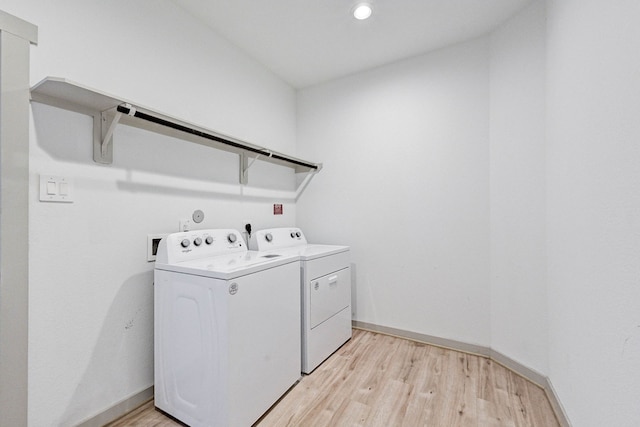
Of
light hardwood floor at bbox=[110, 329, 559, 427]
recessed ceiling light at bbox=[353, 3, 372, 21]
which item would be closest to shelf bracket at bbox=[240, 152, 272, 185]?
recessed ceiling light at bbox=[353, 3, 372, 21]

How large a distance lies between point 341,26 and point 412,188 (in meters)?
1.34

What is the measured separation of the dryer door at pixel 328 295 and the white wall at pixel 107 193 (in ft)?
2.78

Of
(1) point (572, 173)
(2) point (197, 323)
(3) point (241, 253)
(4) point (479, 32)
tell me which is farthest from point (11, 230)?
(4) point (479, 32)

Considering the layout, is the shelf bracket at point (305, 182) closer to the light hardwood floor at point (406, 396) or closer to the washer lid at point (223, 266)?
the washer lid at point (223, 266)

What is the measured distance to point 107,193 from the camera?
142cm

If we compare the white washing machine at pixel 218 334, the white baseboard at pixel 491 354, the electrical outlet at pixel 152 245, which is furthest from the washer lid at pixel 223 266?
the white baseboard at pixel 491 354

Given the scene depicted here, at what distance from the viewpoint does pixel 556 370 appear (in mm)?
1514

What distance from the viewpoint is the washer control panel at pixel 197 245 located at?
151 cm

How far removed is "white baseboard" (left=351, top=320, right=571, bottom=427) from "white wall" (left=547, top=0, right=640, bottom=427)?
3.2 inches

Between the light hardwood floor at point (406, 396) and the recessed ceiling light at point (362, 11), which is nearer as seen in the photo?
the light hardwood floor at point (406, 396)

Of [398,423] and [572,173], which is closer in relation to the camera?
[572,173]

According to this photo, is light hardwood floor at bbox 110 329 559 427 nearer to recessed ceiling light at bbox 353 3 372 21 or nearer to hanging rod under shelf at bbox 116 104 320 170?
hanging rod under shelf at bbox 116 104 320 170

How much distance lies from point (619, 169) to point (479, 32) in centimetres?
166

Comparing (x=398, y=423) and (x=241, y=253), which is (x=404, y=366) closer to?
(x=398, y=423)
